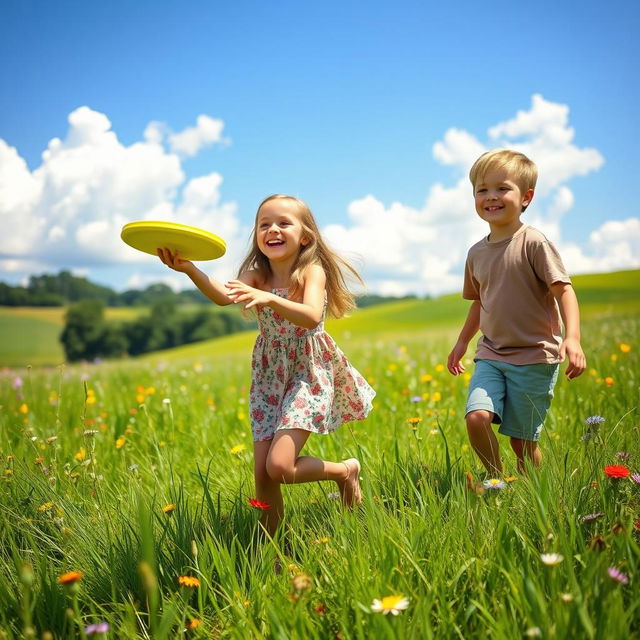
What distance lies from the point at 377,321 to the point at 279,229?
47039mm

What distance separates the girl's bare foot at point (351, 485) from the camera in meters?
3.04

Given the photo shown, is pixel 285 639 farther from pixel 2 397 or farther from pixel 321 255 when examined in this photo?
pixel 2 397

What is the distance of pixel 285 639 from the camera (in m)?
1.70

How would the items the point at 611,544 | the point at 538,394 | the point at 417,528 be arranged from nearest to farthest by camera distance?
the point at 611,544 < the point at 417,528 < the point at 538,394

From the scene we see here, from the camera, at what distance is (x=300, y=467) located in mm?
2869

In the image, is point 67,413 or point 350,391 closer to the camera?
point 350,391

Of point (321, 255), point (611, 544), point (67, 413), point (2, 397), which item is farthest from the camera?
point (2, 397)

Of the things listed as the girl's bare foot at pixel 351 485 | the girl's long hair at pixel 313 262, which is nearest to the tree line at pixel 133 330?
the girl's long hair at pixel 313 262

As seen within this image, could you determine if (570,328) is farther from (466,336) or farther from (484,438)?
(466,336)

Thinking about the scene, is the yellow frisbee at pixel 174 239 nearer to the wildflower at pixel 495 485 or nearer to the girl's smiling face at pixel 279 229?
the girl's smiling face at pixel 279 229

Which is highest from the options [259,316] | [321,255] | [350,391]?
[321,255]

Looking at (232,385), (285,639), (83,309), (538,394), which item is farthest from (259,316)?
(83,309)

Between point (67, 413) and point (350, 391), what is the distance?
297cm

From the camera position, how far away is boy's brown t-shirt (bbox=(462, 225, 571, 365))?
10.1 feet
